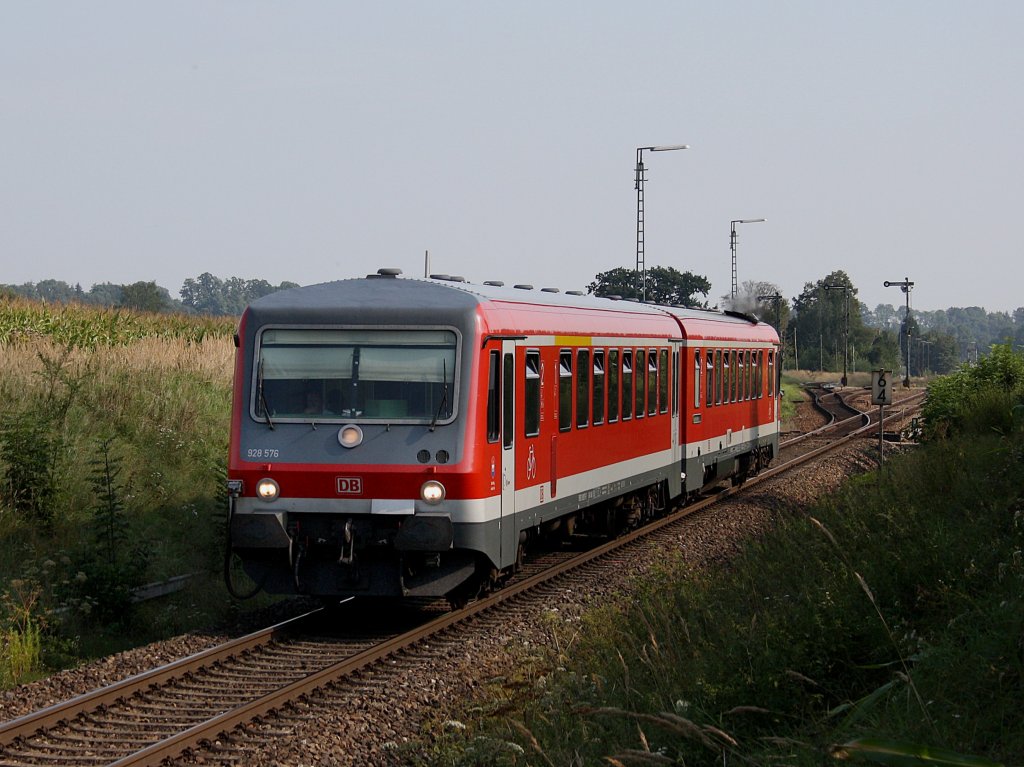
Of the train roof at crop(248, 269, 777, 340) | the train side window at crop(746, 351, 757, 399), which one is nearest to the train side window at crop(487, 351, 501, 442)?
the train roof at crop(248, 269, 777, 340)

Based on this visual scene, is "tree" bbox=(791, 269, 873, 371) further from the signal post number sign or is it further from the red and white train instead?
the red and white train

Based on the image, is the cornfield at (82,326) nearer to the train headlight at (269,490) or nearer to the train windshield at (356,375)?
the train windshield at (356,375)

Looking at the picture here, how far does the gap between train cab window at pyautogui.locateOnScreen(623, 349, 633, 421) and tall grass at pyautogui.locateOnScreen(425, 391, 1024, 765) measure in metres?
4.30

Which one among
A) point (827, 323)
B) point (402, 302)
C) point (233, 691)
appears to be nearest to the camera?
point (233, 691)

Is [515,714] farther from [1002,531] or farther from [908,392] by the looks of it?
[908,392]

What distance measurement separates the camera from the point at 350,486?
11.5 metres

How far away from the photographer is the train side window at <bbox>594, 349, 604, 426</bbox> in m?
15.4

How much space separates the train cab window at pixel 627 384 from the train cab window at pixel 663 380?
147cm

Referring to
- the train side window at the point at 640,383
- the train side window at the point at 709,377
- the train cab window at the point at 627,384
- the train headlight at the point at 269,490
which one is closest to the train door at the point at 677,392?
the train side window at the point at 709,377

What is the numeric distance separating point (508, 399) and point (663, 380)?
665cm

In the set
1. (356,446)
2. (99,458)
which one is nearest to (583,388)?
(356,446)

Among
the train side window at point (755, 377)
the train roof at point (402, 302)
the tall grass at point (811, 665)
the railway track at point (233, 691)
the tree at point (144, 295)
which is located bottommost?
the railway track at point (233, 691)

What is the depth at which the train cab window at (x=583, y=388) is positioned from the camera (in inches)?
581

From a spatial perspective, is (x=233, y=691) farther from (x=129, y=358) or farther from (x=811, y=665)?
(x=129, y=358)
